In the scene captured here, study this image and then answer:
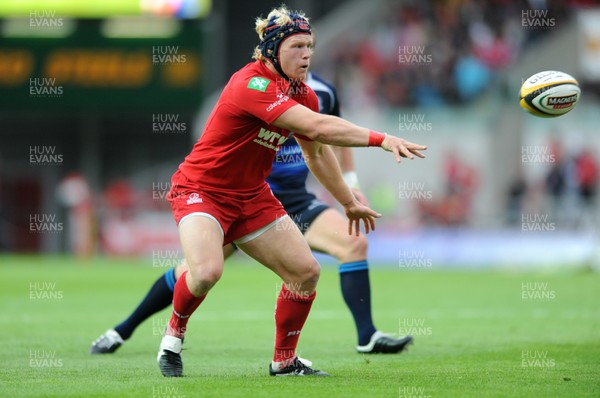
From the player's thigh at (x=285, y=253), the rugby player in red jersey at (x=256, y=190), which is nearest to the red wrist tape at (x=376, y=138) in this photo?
the rugby player in red jersey at (x=256, y=190)

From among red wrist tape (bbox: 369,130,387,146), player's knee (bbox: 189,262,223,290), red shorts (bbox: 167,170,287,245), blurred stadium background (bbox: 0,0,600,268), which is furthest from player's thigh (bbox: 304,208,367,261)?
blurred stadium background (bbox: 0,0,600,268)

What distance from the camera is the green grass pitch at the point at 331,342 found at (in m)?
6.46

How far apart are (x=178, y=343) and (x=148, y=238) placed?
21.1 metres

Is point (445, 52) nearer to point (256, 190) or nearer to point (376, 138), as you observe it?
point (256, 190)

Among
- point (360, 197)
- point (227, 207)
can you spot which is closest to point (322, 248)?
point (360, 197)

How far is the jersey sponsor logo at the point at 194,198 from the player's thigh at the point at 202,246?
0.14 metres

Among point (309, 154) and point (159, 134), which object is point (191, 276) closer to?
point (309, 154)

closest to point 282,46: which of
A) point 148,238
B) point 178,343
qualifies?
point 178,343

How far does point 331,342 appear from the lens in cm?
948

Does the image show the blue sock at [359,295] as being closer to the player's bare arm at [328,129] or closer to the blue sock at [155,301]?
the blue sock at [155,301]

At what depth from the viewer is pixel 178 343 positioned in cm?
689

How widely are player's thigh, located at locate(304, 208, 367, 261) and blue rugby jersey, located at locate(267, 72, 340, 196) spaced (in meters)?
0.52

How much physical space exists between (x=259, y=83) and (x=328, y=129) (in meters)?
0.60

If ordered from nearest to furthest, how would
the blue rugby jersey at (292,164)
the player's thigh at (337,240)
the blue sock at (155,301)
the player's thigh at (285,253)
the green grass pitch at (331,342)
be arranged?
the green grass pitch at (331,342), the player's thigh at (285,253), the blue sock at (155,301), the player's thigh at (337,240), the blue rugby jersey at (292,164)
